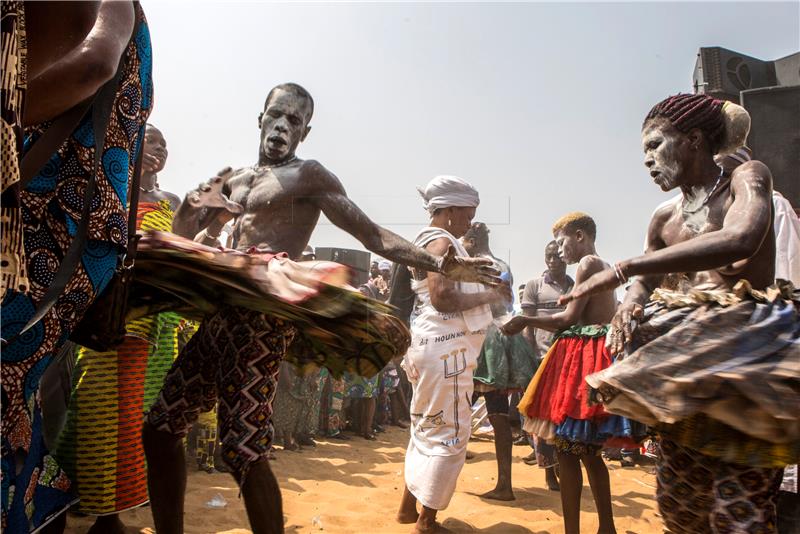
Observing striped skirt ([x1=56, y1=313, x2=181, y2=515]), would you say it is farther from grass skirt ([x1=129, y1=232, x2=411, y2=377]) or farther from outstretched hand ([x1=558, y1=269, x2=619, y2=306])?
outstretched hand ([x1=558, y1=269, x2=619, y2=306])

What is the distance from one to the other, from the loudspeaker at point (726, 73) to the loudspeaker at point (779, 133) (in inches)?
44.9

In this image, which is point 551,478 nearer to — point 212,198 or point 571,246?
point 571,246

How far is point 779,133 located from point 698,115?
10.7 feet

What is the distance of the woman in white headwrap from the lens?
4.09 m

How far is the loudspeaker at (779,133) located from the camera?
522cm

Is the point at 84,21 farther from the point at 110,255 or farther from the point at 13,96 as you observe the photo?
the point at 110,255

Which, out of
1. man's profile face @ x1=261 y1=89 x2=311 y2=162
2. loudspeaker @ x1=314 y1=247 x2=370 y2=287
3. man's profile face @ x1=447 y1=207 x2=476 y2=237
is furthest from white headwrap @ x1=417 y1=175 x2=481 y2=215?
man's profile face @ x1=261 y1=89 x2=311 y2=162

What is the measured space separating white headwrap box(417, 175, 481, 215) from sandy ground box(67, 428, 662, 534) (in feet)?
7.30

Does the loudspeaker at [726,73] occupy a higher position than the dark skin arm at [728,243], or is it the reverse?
the loudspeaker at [726,73]

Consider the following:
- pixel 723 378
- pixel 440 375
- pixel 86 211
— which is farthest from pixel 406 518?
pixel 86 211

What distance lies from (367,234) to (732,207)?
160 centimetres

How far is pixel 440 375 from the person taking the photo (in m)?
4.25

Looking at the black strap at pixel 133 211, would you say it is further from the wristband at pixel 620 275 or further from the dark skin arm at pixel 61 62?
the wristband at pixel 620 275

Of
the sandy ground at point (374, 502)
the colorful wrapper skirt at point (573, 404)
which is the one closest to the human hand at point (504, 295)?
the colorful wrapper skirt at point (573, 404)
